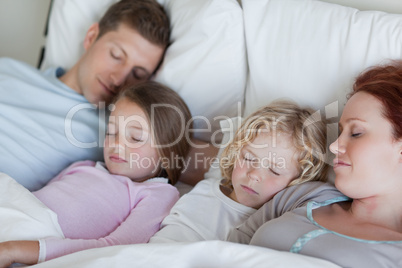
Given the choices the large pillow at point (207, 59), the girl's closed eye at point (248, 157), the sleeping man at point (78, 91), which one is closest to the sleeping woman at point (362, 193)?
the girl's closed eye at point (248, 157)

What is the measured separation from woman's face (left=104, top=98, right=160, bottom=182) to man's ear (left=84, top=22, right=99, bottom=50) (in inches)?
19.6

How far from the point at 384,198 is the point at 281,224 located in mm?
250

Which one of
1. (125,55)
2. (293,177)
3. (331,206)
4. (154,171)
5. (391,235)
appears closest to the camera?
(391,235)

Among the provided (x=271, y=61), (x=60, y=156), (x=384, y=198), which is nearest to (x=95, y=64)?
(x=60, y=156)

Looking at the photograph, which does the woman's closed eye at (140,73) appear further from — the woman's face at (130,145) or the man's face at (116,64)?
the woman's face at (130,145)

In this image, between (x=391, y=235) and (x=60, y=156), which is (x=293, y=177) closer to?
(x=391, y=235)

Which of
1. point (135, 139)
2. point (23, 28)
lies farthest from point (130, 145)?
point (23, 28)

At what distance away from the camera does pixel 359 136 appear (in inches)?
39.1

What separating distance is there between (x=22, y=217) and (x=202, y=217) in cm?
49

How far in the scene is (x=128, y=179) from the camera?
4.55 ft

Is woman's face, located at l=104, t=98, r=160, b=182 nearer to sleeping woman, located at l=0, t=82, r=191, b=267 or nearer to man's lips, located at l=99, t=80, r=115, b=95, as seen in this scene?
sleeping woman, located at l=0, t=82, r=191, b=267

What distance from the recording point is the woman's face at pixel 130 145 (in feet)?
4.60

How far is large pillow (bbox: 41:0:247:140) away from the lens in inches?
57.7

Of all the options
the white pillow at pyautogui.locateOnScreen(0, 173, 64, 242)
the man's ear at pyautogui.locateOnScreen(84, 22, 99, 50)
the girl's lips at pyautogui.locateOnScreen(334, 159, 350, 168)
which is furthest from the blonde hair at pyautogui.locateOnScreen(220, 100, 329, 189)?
the man's ear at pyautogui.locateOnScreen(84, 22, 99, 50)
